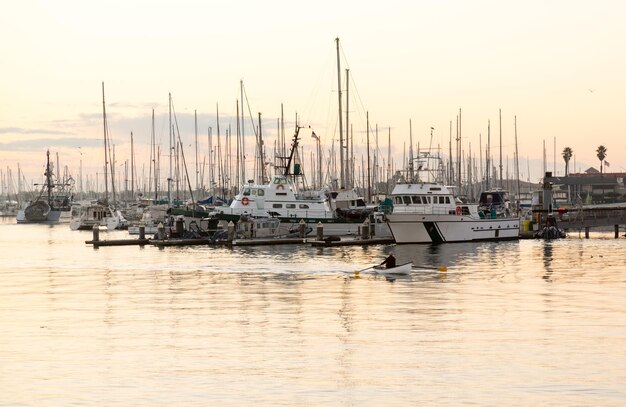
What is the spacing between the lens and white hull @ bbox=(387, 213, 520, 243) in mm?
85125

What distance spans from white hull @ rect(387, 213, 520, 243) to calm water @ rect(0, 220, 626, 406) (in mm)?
21920

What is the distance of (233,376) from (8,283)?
108 ft

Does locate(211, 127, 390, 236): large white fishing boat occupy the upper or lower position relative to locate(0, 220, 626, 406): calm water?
upper

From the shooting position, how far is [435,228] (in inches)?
3393

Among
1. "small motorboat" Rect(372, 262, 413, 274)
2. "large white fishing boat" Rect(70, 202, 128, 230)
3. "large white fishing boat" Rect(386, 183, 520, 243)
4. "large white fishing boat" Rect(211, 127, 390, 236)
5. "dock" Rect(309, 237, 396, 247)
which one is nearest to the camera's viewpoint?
"small motorboat" Rect(372, 262, 413, 274)

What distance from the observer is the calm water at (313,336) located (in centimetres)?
2467

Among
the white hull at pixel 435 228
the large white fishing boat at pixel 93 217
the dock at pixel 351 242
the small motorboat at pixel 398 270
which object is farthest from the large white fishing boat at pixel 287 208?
the large white fishing boat at pixel 93 217

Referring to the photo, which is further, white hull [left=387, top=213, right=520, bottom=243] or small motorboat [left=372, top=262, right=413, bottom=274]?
white hull [left=387, top=213, right=520, bottom=243]

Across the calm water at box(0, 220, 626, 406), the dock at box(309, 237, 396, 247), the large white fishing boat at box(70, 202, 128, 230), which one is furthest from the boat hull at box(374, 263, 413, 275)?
the large white fishing boat at box(70, 202, 128, 230)

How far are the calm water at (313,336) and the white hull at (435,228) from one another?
2192 cm

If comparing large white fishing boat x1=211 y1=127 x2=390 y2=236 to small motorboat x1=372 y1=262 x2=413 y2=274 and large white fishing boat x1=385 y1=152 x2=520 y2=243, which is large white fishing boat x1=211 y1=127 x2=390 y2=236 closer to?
large white fishing boat x1=385 y1=152 x2=520 y2=243

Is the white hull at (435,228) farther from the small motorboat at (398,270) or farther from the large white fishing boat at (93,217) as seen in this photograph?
the large white fishing boat at (93,217)

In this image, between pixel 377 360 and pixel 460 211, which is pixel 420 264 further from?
pixel 377 360

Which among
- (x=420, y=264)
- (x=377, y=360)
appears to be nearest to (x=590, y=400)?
(x=377, y=360)
